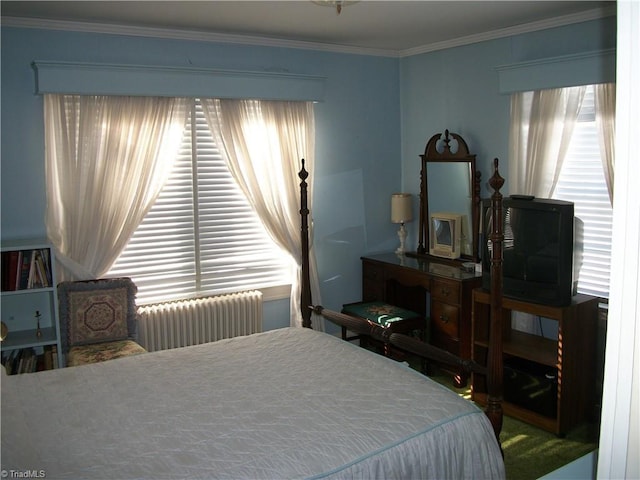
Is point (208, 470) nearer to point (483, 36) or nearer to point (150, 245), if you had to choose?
point (150, 245)

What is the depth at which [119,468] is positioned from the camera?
84.1 inches

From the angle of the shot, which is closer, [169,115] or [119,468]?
[119,468]

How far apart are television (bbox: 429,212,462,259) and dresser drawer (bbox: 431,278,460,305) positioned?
447 millimetres

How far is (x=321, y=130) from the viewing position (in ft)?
16.8

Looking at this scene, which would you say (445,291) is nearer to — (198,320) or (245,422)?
(198,320)

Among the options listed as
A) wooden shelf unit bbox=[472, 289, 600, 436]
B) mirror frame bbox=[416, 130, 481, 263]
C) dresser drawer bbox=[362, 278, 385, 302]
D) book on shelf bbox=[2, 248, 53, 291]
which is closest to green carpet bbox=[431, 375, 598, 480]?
wooden shelf unit bbox=[472, 289, 600, 436]

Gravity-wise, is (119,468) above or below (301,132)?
below

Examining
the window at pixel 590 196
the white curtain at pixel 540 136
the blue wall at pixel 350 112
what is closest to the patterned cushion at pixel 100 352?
the blue wall at pixel 350 112

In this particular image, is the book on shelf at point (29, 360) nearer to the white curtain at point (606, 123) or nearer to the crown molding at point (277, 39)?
the crown molding at point (277, 39)

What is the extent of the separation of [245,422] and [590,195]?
9.40 feet

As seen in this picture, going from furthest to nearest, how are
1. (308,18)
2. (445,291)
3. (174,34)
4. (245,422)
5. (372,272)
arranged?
(372,272) < (445,291) < (174,34) < (308,18) < (245,422)

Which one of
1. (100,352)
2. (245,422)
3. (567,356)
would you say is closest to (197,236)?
(100,352)

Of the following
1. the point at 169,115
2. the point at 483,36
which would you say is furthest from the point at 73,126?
the point at 483,36

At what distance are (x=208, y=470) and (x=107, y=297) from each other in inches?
92.4
